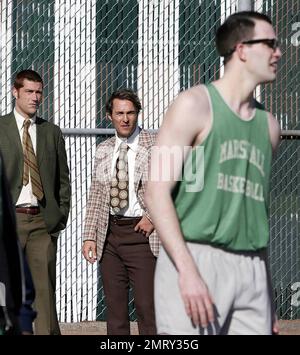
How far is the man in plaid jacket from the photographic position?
334 inches

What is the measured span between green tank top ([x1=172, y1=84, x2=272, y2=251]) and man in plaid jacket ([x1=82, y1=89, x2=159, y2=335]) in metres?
3.29

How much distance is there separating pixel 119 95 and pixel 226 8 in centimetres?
226

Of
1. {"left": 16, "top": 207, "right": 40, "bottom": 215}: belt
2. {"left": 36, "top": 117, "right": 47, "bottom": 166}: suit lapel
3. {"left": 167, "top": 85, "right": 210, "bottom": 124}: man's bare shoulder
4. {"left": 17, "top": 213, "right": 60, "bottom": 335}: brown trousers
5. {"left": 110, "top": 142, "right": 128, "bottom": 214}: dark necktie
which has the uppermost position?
{"left": 167, "top": 85, "right": 210, "bottom": 124}: man's bare shoulder

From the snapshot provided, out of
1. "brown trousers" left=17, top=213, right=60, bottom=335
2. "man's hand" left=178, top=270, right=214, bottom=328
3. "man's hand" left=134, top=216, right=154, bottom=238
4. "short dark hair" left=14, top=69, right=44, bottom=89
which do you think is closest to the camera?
"man's hand" left=178, top=270, right=214, bottom=328

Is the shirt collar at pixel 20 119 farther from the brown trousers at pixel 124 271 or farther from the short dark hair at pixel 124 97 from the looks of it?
the brown trousers at pixel 124 271

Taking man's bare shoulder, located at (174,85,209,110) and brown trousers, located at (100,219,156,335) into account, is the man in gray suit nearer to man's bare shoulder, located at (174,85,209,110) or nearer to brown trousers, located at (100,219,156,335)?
brown trousers, located at (100,219,156,335)

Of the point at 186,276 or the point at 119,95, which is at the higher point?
the point at 119,95

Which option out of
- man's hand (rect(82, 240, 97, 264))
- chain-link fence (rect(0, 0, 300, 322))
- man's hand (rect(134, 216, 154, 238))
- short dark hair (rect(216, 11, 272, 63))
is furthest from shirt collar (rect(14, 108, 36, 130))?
short dark hair (rect(216, 11, 272, 63))

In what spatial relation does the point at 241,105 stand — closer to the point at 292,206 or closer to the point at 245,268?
the point at 245,268

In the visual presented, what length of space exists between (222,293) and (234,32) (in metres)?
1.11
